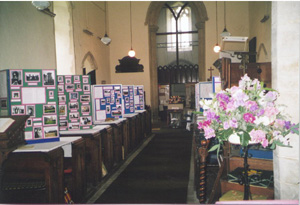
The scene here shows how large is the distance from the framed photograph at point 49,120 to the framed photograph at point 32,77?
49 cm

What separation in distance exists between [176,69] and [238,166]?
11489 mm

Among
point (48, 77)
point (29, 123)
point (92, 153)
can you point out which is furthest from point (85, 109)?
point (29, 123)

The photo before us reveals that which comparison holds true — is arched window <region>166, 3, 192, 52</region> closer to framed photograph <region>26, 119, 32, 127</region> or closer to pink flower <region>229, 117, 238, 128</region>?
framed photograph <region>26, 119, 32, 127</region>

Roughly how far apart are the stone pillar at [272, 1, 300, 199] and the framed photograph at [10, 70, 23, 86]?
118 inches

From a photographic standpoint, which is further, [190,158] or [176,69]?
[176,69]

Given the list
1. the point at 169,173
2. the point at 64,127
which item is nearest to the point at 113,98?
the point at 64,127

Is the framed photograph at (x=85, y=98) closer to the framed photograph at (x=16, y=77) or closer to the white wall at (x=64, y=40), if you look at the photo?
the framed photograph at (x=16, y=77)

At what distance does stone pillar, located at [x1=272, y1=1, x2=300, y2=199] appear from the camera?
2.02 m

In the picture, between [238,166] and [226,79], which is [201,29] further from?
[238,166]

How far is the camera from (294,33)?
6.66ft

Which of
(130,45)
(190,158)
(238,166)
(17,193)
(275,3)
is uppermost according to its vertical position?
(130,45)

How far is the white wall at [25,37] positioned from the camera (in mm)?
5699

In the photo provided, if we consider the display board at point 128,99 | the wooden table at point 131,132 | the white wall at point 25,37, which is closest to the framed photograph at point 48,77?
the white wall at point 25,37

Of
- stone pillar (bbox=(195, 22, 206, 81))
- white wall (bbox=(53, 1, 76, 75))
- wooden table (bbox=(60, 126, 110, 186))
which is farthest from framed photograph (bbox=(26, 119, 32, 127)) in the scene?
stone pillar (bbox=(195, 22, 206, 81))
